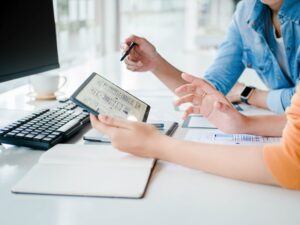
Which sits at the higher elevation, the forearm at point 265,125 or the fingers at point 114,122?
the fingers at point 114,122

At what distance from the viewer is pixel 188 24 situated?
3951 millimetres

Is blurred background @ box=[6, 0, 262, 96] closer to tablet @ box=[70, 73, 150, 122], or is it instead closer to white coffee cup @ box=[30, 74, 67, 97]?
white coffee cup @ box=[30, 74, 67, 97]

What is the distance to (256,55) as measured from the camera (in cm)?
134

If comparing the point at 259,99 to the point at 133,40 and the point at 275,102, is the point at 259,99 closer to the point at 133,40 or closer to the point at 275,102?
the point at 275,102

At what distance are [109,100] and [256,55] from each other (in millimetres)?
665

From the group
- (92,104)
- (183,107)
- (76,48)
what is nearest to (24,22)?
(92,104)

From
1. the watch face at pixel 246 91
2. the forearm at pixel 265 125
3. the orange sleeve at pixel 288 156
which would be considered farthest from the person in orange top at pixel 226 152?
the watch face at pixel 246 91

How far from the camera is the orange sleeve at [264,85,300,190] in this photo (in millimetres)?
618

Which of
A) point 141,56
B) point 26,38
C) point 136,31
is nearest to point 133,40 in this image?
point 141,56

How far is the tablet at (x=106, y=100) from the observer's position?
2.60 feet

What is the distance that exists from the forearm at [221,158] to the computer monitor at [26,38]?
46cm

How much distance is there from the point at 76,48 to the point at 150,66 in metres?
1.58

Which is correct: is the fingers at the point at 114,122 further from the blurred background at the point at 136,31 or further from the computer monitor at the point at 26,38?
the blurred background at the point at 136,31

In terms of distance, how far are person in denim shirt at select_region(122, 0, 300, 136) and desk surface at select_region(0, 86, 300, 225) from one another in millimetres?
501
